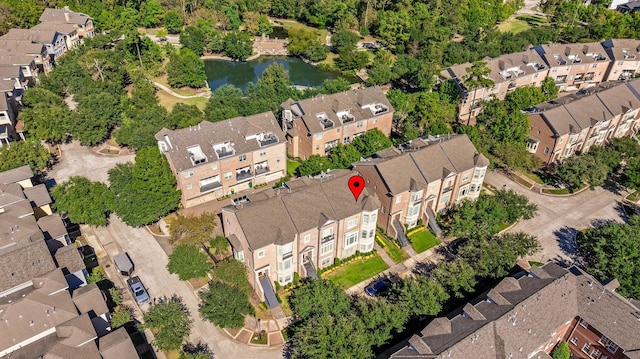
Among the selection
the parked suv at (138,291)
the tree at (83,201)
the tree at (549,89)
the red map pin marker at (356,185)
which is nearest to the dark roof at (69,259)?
the parked suv at (138,291)

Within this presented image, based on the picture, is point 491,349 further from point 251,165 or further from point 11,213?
point 11,213

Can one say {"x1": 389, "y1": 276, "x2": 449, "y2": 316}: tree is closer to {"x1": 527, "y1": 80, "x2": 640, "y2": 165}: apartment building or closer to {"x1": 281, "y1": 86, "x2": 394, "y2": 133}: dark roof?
{"x1": 281, "y1": 86, "x2": 394, "y2": 133}: dark roof

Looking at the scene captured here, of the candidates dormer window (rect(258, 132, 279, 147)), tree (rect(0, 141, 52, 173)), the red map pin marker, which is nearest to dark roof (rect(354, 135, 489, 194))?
the red map pin marker

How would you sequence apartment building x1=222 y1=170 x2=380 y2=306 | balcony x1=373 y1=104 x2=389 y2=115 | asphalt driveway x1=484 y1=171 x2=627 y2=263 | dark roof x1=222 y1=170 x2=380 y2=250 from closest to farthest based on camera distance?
1. dark roof x1=222 y1=170 x2=380 y2=250
2. apartment building x1=222 y1=170 x2=380 y2=306
3. asphalt driveway x1=484 y1=171 x2=627 y2=263
4. balcony x1=373 y1=104 x2=389 y2=115

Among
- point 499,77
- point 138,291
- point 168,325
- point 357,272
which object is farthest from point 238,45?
point 168,325

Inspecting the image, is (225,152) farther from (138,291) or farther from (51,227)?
(51,227)

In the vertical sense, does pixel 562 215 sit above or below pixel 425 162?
below

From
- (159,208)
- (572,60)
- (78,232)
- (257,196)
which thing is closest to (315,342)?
(257,196)
